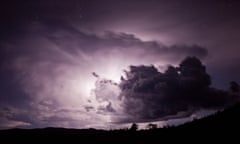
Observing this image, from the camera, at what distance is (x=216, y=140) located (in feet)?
167

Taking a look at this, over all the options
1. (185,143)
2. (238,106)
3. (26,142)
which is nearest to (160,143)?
(185,143)

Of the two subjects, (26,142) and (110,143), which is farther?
(26,142)

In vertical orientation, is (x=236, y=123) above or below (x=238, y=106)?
below

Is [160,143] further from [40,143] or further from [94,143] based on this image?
[40,143]

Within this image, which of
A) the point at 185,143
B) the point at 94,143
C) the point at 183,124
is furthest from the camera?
the point at 94,143

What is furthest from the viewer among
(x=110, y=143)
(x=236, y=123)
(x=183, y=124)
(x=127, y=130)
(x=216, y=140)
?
(x=127, y=130)

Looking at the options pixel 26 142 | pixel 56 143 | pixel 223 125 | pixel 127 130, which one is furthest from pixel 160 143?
pixel 26 142

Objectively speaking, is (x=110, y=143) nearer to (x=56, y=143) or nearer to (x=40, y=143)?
(x=56, y=143)

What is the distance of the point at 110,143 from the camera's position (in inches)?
4567

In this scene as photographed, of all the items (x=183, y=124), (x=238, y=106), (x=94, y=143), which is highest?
(x=238, y=106)

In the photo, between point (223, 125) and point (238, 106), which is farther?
point (238, 106)

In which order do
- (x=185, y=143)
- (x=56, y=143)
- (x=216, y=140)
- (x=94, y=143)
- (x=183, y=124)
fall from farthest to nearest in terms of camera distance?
(x=56, y=143)
(x=94, y=143)
(x=183, y=124)
(x=185, y=143)
(x=216, y=140)

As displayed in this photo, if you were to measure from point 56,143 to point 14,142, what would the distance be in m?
28.3

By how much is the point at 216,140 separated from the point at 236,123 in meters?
11.8
